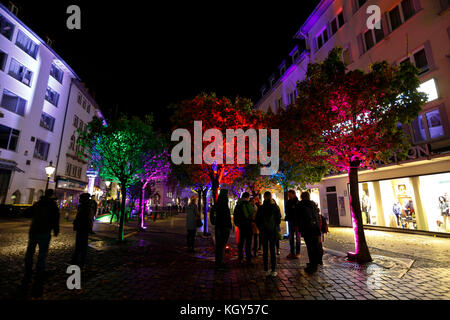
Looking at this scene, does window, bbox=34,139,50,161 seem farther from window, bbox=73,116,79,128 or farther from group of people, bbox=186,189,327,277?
group of people, bbox=186,189,327,277

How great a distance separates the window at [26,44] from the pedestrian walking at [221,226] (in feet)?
101

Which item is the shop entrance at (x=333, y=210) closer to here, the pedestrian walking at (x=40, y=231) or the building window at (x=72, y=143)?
the pedestrian walking at (x=40, y=231)

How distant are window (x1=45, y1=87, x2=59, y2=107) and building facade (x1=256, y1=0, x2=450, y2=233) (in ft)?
107

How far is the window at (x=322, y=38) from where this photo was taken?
2184cm

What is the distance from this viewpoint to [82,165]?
3853 cm

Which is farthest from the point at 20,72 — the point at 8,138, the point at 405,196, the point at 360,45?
the point at 405,196

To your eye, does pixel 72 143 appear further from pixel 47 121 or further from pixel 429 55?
pixel 429 55

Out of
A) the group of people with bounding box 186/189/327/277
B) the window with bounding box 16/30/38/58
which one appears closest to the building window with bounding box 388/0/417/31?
the group of people with bounding box 186/189/327/277

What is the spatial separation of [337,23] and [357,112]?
17.0 metres

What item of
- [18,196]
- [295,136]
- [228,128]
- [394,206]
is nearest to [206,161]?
[228,128]

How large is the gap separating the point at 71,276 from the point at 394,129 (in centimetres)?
1103

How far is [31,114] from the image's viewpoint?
2534cm

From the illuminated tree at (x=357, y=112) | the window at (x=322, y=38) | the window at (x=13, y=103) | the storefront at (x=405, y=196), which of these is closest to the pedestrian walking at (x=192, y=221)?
the illuminated tree at (x=357, y=112)

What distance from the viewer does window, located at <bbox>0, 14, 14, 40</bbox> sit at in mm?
22155
